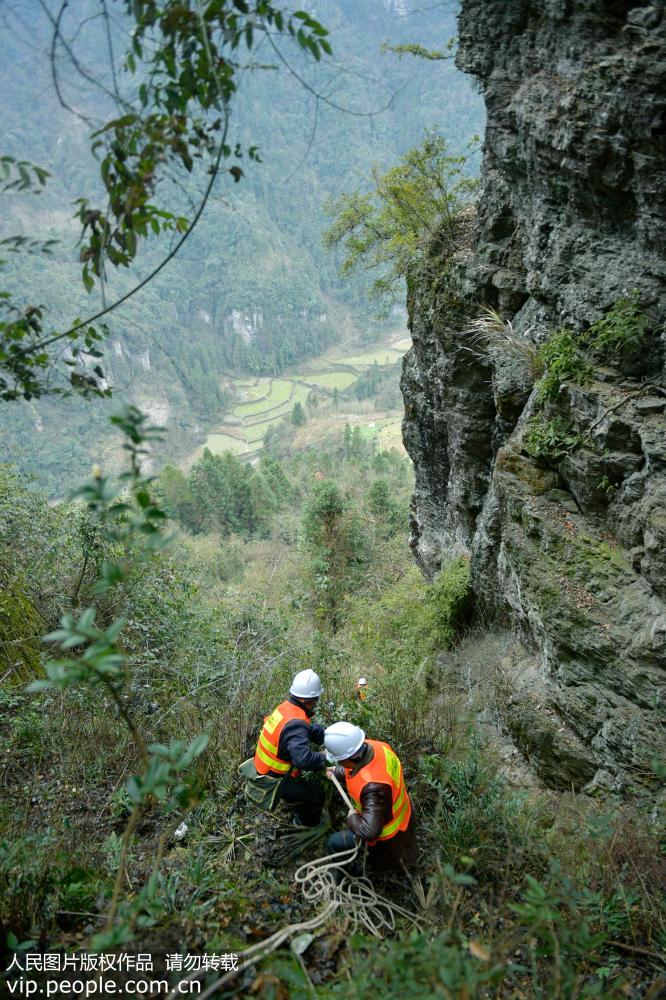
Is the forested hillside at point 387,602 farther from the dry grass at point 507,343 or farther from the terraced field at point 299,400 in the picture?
the terraced field at point 299,400

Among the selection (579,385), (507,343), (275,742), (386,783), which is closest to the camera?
(386,783)

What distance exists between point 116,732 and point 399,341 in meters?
133

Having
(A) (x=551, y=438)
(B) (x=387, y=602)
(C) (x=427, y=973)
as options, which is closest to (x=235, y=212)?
(C) (x=427, y=973)

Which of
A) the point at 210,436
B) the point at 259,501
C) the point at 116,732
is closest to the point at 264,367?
the point at 210,436

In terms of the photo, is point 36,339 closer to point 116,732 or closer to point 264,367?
point 116,732

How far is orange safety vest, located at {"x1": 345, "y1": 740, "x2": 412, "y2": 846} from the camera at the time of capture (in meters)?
3.30

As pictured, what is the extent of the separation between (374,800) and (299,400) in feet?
320

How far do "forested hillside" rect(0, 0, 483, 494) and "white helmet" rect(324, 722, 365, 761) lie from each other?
94.9 inches

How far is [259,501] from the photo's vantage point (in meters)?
43.4

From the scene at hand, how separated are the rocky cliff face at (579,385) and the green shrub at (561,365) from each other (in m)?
0.09

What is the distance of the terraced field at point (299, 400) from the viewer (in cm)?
8300

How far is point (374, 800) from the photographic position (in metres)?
3.26

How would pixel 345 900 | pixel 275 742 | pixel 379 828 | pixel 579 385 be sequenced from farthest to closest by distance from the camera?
pixel 579 385
pixel 275 742
pixel 379 828
pixel 345 900

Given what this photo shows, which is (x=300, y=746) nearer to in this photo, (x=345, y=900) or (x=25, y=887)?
(x=345, y=900)
